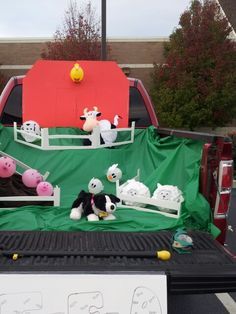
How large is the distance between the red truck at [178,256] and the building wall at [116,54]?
58.6ft

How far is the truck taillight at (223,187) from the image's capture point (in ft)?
9.42

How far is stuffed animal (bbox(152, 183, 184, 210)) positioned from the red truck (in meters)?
0.31

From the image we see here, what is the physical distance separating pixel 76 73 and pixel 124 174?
156 cm

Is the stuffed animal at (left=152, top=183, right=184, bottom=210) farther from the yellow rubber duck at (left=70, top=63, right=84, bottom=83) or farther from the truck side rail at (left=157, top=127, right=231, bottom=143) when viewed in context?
the yellow rubber duck at (left=70, top=63, right=84, bottom=83)

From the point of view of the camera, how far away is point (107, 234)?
2.88 metres

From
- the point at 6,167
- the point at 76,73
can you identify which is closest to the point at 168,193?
the point at 6,167

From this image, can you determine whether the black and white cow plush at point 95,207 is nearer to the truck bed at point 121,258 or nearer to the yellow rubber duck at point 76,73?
the truck bed at point 121,258

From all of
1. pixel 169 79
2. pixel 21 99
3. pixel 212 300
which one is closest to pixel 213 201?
pixel 212 300

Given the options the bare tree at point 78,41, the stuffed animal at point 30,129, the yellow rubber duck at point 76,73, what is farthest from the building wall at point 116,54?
the stuffed animal at point 30,129

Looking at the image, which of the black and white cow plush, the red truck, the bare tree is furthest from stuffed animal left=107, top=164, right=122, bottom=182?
the bare tree

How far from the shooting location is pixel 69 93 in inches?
210

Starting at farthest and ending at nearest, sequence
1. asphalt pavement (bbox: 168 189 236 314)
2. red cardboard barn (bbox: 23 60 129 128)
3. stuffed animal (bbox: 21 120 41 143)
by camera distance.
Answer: red cardboard barn (bbox: 23 60 129 128)
stuffed animal (bbox: 21 120 41 143)
asphalt pavement (bbox: 168 189 236 314)

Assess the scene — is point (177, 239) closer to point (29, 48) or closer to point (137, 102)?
point (137, 102)

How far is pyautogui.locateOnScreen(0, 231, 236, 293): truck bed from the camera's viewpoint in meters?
2.26
